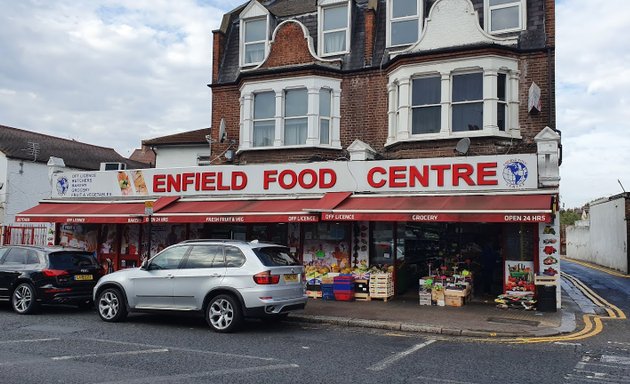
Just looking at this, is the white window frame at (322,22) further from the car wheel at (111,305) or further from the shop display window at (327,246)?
the car wheel at (111,305)

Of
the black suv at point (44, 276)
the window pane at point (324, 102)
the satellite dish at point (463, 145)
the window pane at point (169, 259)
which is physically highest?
the window pane at point (324, 102)

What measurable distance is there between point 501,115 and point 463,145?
1620 millimetres

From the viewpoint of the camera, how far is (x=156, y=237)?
1752 cm

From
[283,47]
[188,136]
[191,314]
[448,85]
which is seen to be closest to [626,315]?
[448,85]

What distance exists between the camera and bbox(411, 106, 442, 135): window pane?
15352mm

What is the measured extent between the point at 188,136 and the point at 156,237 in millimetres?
9578

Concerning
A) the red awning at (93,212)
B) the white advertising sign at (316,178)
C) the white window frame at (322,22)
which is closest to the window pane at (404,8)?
the white window frame at (322,22)

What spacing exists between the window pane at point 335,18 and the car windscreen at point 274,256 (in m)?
9.62

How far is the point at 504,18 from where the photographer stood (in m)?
15.4

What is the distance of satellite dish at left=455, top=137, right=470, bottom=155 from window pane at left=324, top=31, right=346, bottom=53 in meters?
5.43

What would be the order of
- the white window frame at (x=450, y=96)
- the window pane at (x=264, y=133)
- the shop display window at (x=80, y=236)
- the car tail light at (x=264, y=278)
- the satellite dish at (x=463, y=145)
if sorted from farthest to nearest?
the shop display window at (x=80, y=236)
the window pane at (x=264, y=133)
the white window frame at (x=450, y=96)
the satellite dish at (x=463, y=145)
the car tail light at (x=264, y=278)

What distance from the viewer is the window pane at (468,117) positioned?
14891 mm

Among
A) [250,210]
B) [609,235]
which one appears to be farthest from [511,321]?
[609,235]

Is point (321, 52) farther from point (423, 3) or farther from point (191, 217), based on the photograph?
point (191, 217)
